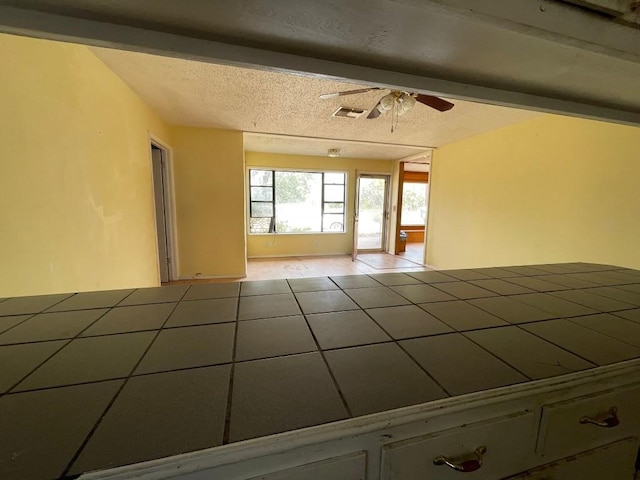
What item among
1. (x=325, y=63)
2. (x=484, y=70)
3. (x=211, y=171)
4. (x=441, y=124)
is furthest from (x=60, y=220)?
(x=441, y=124)

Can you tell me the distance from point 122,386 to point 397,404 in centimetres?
52

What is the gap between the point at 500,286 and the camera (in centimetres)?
117

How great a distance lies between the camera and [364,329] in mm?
741

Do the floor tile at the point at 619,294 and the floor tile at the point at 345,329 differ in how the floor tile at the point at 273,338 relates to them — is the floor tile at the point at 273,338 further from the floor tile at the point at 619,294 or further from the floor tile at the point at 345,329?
the floor tile at the point at 619,294

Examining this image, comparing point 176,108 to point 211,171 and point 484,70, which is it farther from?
point 484,70

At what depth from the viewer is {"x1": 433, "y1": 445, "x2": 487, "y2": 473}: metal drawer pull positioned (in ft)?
1.58

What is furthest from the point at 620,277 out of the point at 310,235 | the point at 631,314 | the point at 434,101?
the point at 310,235

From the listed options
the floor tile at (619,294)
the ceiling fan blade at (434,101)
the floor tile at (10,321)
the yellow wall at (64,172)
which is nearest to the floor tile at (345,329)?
the floor tile at (10,321)

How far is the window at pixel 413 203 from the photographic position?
323 inches

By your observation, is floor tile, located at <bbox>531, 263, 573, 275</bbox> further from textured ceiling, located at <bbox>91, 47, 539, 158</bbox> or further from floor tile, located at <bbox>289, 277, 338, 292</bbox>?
textured ceiling, located at <bbox>91, 47, 539, 158</bbox>

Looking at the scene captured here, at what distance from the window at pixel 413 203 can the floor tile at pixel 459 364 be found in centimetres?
798

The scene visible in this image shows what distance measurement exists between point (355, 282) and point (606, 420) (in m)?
0.83

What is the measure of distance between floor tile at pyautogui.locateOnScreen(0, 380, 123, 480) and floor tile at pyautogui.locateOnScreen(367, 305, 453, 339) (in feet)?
2.12

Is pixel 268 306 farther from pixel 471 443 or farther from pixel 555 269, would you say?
pixel 555 269
